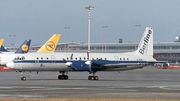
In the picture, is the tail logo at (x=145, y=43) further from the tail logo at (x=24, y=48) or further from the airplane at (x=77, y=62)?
the tail logo at (x=24, y=48)

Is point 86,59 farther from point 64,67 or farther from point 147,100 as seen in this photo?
point 147,100

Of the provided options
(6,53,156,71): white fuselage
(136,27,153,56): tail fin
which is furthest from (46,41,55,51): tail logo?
(6,53,156,71): white fuselage

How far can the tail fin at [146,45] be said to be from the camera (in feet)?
196

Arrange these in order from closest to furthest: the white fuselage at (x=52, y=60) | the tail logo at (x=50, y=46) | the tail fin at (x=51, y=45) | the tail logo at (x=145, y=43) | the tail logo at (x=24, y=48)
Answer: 1. the white fuselage at (x=52, y=60)
2. the tail logo at (x=145, y=43)
3. the tail fin at (x=51, y=45)
4. the tail logo at (x=50, y=46)
5. the tail logo at (x=24, y=48)

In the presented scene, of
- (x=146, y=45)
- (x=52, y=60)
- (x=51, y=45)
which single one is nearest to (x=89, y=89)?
(x=52, y=60)

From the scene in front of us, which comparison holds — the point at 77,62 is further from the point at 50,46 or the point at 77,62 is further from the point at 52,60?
the point at 50,46

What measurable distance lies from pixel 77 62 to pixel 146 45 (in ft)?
32.5

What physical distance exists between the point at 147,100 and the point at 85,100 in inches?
128

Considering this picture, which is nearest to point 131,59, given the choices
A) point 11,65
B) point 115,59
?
point 115,59

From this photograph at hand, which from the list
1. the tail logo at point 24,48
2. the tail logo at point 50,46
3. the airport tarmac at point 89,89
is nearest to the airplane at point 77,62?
the airport tarmac at point 89,89

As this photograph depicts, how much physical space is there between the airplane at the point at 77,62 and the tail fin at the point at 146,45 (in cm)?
18

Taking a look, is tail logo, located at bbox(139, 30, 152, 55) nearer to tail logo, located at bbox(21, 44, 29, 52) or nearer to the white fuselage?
the white fuselage

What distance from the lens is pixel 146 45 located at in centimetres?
6009

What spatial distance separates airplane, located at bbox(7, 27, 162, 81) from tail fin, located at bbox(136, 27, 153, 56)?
0.58 ft
